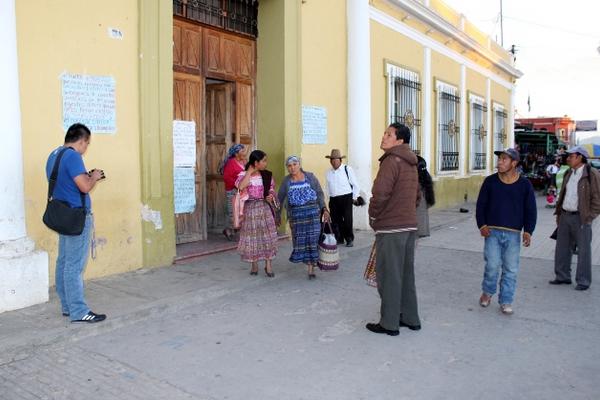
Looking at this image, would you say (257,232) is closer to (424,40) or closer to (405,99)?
(405,99)

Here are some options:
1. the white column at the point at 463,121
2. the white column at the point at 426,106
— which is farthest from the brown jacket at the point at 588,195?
the white column at the point at 463,121

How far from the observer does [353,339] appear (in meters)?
4.74

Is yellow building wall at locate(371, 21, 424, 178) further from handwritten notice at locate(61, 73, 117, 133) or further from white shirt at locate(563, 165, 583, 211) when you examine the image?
handwritten notice at locate(61, 73, 117, 133)

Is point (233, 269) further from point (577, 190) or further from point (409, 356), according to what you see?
point (577, 190)

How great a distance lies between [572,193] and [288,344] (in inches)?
158

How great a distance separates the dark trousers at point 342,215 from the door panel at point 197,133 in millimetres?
2030

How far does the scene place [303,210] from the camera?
21.6 feet

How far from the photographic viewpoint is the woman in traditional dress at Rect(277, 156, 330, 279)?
21.6ft

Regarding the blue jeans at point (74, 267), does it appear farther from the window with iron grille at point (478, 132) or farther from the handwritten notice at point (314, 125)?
the window with iron grille at point (478, 132)

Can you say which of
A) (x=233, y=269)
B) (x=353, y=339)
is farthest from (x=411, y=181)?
(x=233, y=269)

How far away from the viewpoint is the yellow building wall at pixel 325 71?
31.1ft

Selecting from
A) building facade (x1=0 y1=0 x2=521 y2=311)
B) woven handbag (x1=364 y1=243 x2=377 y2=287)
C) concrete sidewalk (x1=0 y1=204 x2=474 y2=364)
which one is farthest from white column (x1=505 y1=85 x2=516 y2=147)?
woven handbag (x1=364 y1=243 x2=377 y2=287)

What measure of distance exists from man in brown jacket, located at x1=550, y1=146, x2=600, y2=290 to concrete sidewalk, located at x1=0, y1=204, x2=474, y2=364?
12.0 ft

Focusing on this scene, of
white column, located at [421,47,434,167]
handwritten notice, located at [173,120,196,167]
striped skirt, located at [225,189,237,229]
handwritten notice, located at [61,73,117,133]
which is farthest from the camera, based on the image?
white column, located at [421,47,434,167]
